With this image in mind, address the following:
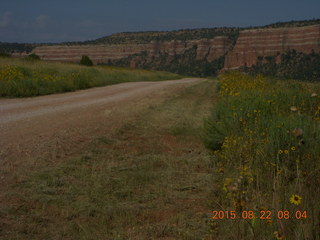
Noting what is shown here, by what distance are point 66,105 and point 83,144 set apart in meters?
4.91

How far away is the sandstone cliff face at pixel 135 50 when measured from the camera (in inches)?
4919

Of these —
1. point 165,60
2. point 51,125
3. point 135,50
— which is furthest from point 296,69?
point 135,50

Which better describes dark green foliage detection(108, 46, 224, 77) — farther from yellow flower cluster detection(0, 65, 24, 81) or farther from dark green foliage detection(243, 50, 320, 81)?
yellow flower cluster detection(0, 65, 24, 81)

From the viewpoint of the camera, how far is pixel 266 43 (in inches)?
4808

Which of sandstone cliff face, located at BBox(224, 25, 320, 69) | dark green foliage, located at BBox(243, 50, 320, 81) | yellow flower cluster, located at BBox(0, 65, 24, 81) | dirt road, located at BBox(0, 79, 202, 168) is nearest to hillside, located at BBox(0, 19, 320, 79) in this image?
sandstone cliff face, located at BBox(224, 25, 320, 69)

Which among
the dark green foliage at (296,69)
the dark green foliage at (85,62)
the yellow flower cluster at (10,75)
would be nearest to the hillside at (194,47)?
the dark green foliage at (296,69)

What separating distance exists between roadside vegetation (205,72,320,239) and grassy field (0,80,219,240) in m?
0.31

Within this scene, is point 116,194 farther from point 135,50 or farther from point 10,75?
point 135,50

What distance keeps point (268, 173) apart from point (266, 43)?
125023 mm

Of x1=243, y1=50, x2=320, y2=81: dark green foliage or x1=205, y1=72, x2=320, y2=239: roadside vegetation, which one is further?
x1=243, y1=50, x2=320, y2=81: dark green foliage

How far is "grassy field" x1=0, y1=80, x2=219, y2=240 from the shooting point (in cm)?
338

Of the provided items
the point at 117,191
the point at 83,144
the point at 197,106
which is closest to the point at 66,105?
the point at 197,106

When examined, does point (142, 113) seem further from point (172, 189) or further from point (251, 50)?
point (251, 50)

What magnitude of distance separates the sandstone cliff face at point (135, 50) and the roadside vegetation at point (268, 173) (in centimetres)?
11841
